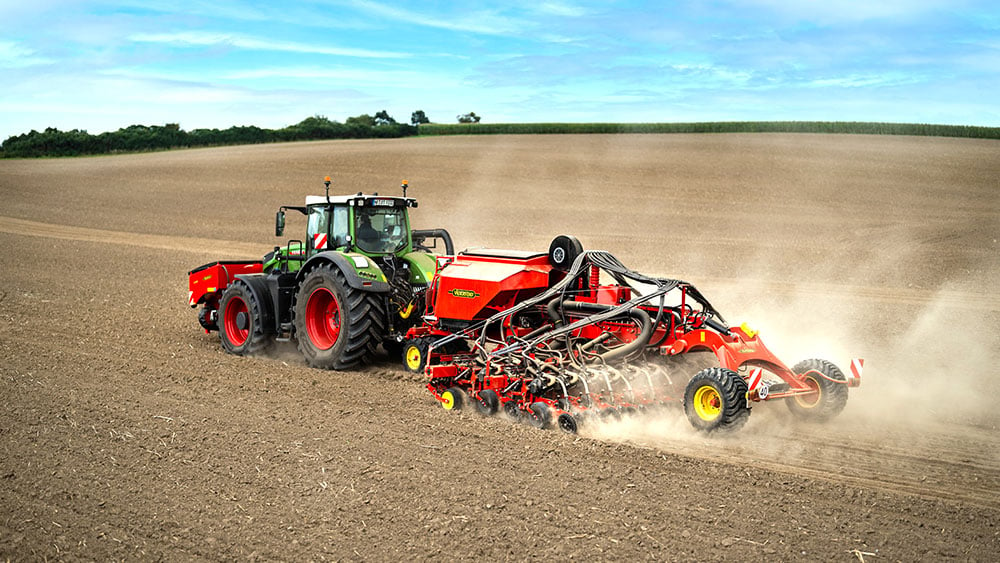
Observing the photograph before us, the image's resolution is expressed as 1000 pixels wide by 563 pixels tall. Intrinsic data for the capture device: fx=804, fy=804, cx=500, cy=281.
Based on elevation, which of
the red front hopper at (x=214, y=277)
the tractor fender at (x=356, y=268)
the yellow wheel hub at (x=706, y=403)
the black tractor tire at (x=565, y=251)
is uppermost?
the black tractor tire at (x=565, y=251)

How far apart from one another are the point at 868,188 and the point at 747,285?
1667 centimetres

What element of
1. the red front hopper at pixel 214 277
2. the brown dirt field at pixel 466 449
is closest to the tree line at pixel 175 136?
the brown dirt field at pixel 466 449

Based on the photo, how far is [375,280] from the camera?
882cm

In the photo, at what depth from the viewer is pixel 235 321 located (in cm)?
1023

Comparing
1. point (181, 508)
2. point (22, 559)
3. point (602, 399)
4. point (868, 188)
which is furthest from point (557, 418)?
point (868, 188)

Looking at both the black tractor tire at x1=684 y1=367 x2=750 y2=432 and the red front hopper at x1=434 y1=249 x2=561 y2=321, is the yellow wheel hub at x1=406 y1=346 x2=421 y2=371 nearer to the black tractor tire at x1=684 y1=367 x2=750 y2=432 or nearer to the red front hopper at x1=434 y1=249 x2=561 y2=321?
the red front hopper at x1=434 y1=249 x2=561 y2=321

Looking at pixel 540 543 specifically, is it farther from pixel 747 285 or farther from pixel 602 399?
pixel 747 285

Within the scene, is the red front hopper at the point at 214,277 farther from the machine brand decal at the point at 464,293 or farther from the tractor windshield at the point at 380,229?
the machine brand decal at the point at 464,293

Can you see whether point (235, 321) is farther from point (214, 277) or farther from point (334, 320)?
point (334, 320)

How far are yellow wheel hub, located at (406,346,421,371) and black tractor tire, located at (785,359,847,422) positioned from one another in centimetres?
377

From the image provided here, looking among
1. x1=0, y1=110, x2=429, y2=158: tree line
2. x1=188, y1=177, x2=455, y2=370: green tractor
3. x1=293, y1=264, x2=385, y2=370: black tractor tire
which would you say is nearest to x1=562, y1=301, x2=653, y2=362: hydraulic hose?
x1=188, y1=177, x2=455, y2=370: green tractor

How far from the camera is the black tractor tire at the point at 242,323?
961cm

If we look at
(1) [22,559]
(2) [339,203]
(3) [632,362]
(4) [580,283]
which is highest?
(2) [339,203]

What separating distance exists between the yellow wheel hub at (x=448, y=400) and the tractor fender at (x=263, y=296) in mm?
3256
